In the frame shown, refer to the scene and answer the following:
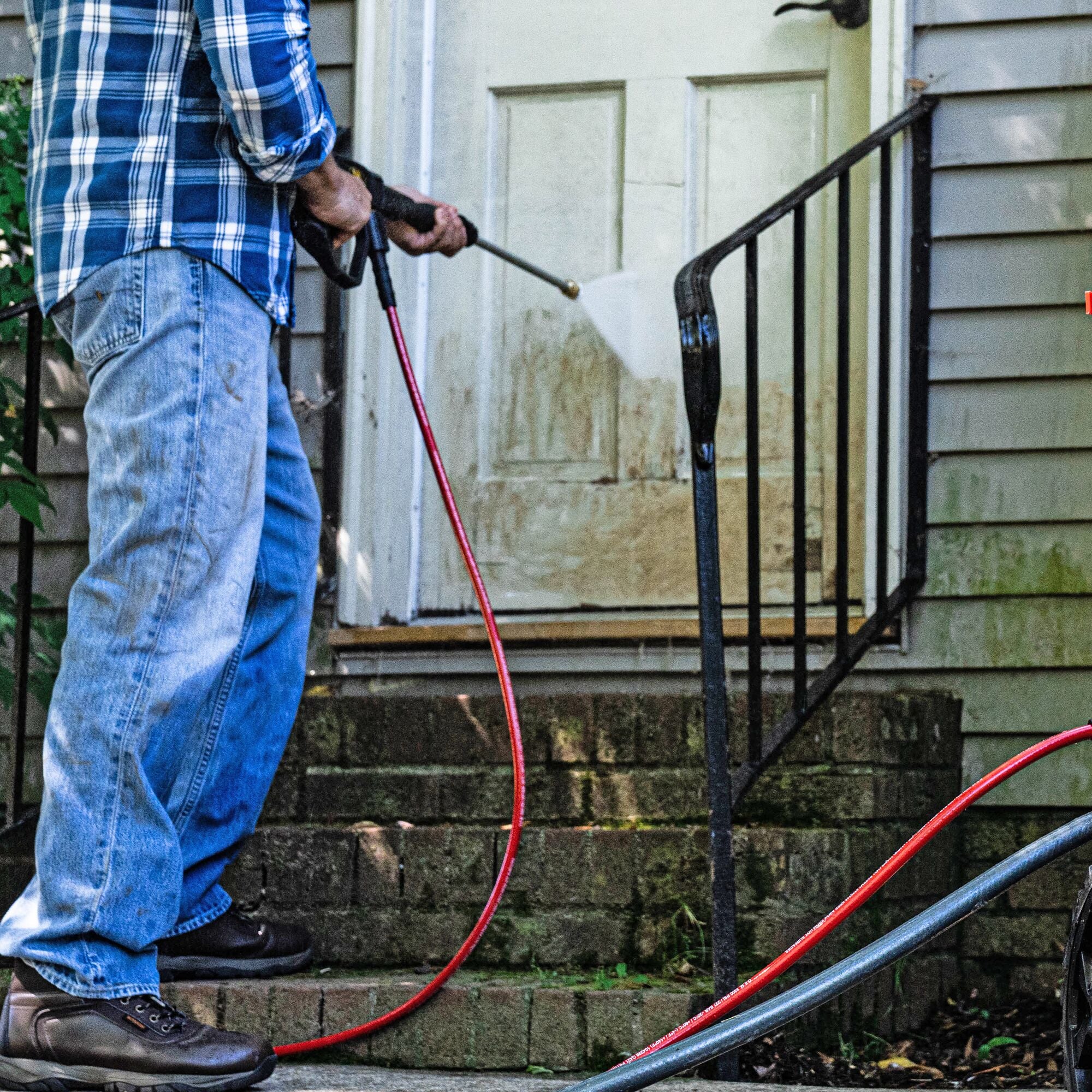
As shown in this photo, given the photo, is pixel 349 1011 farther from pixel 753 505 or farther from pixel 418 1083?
pixel 753 505

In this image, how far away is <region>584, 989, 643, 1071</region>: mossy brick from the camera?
2230 mm

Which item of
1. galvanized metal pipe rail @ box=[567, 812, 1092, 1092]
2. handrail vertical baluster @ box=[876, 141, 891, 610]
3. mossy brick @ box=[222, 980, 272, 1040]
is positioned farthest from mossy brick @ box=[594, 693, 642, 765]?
galvanized metal pipe rail @ box=[567, 812, 1092, 1092]

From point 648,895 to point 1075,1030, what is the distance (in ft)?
3.64

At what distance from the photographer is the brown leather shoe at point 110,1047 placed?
5.90 feet

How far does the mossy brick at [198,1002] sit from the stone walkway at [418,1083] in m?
0.16

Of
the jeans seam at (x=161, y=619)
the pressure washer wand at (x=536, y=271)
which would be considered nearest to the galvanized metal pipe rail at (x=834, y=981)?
the jeans seam at (x=161, y=619)

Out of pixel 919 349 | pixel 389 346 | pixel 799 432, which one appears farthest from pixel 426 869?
pixel 919 349

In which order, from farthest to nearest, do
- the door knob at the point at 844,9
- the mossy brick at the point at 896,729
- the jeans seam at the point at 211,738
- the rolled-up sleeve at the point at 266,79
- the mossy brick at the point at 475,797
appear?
the door knob at the point at 844,9 → the mossy brick at the point at 475,797 → the mossy brick at the point at 896,729 → the jeans seam at the point at 211,738 → the rolled-up sleeve at the point at 266,79

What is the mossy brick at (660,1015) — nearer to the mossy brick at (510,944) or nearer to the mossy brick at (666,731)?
the mossy brick at (510,944)

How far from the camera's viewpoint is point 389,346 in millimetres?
3598

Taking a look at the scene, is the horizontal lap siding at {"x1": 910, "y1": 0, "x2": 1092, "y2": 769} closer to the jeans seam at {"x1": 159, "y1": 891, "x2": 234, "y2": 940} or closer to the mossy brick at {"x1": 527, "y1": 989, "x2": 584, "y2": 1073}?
the mossy brick at {"x1": 527, "y1": 989, "x2": 584, "y2": 1073}

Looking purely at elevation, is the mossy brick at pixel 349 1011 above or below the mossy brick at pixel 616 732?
below

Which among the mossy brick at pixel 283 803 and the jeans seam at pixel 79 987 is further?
the mossy brick at pixel 283 803

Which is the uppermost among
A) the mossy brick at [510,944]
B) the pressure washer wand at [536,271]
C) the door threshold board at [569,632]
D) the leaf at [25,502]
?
the pressure washer wand at [536,271]
